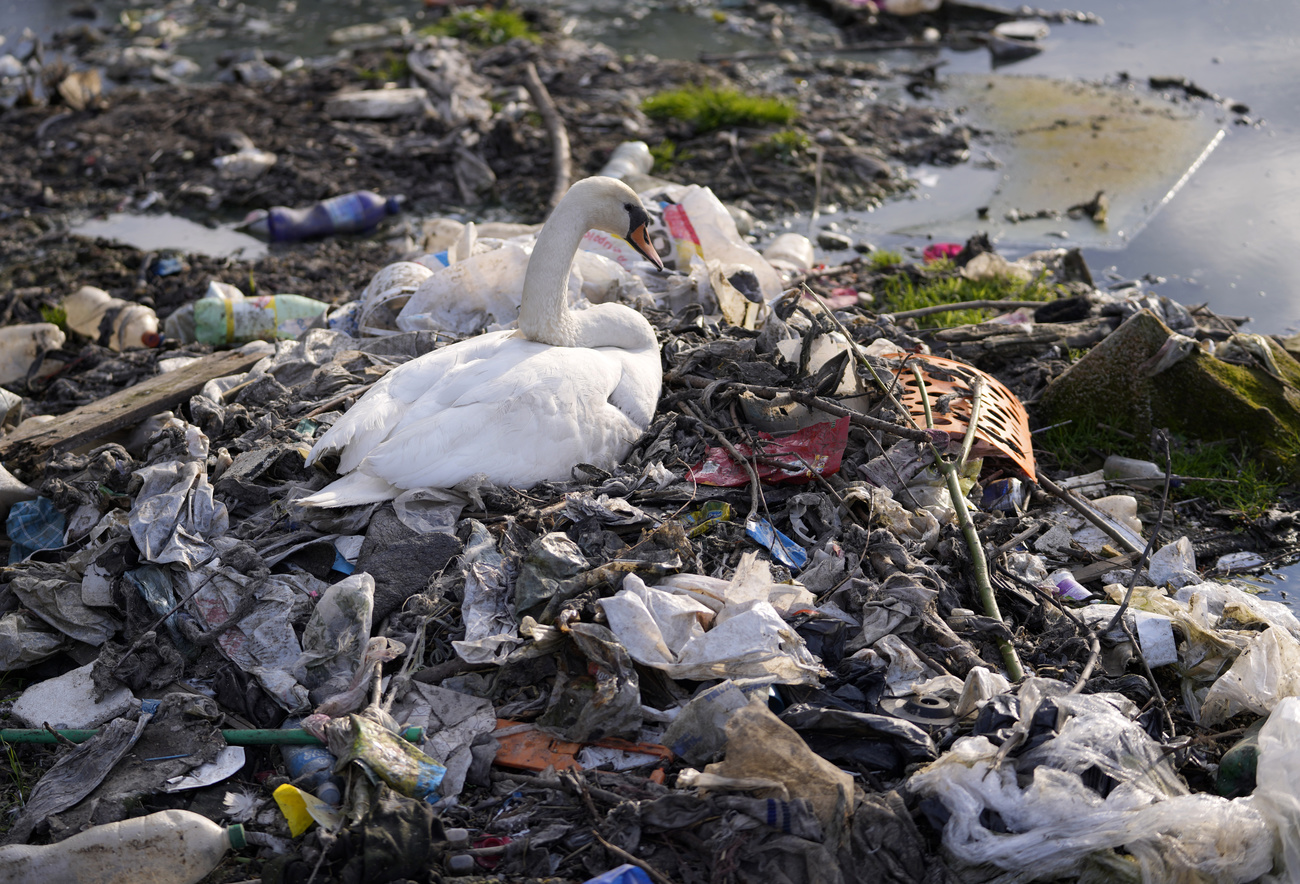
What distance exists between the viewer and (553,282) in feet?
12.2

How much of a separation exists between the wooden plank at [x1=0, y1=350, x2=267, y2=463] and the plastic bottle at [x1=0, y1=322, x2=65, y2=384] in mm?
1126

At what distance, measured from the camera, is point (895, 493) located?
11.6 feet

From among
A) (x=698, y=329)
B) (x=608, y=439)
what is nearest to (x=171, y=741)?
(x=608, y=439)

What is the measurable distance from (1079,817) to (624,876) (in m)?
1.13

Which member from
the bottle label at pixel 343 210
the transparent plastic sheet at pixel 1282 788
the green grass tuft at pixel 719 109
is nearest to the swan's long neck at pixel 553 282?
the transparent plastic sheet at pixel 1282 788

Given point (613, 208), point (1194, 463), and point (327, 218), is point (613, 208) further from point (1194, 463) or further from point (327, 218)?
point (327, 218)

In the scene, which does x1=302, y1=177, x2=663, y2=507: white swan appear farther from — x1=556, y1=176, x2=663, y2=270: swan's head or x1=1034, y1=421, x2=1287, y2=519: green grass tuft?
x1=1034, y1=421, x2=1287, y2=519: green grass tuft

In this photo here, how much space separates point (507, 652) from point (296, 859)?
78 cm

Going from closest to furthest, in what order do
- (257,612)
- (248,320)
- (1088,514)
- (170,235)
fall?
(257,612), (1088,514), (248,320), (170,235)

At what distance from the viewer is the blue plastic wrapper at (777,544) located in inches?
128

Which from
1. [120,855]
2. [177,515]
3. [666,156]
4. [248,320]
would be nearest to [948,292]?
[666,156]

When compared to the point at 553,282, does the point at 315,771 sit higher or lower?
lower

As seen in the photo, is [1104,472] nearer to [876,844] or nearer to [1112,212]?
[876,844]

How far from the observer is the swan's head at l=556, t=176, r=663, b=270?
12.5ft
